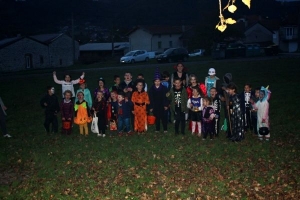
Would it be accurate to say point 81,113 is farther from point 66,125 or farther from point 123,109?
point 123,109

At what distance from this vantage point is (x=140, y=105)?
13.4m

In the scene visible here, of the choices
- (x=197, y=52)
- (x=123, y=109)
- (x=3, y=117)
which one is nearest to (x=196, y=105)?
(x=123, y=109)

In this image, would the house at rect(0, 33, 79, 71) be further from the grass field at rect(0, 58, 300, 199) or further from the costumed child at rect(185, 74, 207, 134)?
the costumed child at rect(185, 74, 207, 134)

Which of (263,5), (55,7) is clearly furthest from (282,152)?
(263,5)

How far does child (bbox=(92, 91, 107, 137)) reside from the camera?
13.4 meters

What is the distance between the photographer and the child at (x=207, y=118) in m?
12.4

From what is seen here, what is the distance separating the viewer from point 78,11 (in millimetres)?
114375

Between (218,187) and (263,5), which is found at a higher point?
(263,5)

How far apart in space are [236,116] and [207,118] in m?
0.93

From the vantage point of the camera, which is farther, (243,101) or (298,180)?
(243,101)

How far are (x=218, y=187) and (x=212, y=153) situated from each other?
98.4 inches

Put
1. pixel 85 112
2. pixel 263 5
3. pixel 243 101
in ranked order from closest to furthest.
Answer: pixel 243 101
pixel 85 112
pixel 263 5

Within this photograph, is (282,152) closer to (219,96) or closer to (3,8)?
(219,96)

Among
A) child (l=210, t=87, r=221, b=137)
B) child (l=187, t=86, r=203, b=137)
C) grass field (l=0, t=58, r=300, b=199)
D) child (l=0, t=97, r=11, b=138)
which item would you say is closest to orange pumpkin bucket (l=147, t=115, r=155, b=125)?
grass field (l=0, t=58, r=300, b=199)
